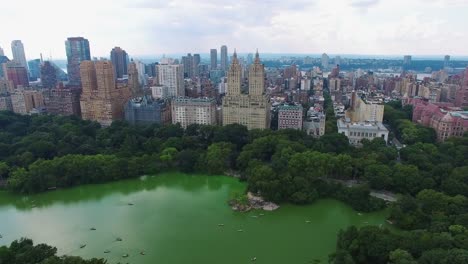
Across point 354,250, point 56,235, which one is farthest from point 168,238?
point 354,250

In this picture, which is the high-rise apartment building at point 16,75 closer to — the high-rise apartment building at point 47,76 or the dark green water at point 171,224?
the high-rise apartment building at point 47,76

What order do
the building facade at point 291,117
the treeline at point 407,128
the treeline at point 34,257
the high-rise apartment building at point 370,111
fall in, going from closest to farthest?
the treeline at point 34,257
the treeline at point 407,128
the building facade at point 291,117
the high-rise apartment building at point 370,111

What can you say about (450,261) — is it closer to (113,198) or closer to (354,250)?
(354,250)

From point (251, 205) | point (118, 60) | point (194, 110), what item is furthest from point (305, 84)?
point (251, 205)

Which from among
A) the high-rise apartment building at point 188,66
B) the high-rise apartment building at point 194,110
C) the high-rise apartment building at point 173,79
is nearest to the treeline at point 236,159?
the high-rise apartment building at point 194,110

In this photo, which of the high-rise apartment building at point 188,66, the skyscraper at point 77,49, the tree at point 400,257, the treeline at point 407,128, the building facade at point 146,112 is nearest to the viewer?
the tree at point 400,257

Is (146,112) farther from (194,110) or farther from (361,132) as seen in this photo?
(361,132)

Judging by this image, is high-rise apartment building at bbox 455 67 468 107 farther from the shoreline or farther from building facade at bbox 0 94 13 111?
building facade at bbox 0 94 13 111

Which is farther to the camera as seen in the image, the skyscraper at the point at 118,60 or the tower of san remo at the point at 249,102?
the skyscraper at the point at 118,60
